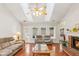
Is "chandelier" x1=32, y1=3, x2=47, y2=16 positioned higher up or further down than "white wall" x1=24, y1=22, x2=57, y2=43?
higher up

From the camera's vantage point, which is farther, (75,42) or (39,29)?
(75,42)

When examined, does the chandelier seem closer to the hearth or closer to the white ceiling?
the white ceiling

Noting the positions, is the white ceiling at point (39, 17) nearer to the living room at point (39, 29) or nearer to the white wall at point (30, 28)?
the living room at point (39, 29)

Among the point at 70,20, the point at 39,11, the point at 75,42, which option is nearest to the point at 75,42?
the point at 75,42

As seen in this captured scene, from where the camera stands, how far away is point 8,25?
10.4 ft

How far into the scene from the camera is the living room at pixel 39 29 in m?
3.11

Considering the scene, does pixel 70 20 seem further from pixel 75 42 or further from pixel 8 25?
pixel 8 25

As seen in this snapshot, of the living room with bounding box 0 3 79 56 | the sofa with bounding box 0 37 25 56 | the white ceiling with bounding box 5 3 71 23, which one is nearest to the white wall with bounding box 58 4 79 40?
the living room with bounding box 0 3 79 56

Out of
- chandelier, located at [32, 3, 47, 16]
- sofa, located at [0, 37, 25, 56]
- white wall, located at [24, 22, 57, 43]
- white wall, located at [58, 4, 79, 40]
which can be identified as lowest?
sofa, located at [0, 37, 25, 56]

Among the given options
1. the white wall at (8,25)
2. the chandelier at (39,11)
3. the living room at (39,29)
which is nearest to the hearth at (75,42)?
Result: the living room at (39,29)

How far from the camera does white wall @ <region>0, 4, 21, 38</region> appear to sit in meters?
3.12

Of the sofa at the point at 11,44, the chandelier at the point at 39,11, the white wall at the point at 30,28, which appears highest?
the chandelier at the point at 39,11

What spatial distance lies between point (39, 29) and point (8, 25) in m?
0.81

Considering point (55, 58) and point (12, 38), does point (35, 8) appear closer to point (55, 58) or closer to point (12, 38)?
point (12, 38)
